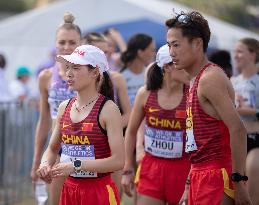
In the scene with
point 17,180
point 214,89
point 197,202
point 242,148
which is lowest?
point 17,180

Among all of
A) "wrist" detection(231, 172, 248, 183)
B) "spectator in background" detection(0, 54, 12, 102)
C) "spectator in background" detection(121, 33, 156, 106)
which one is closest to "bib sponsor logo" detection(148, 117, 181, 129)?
"wrist" detection(231, 172, 248, 183)

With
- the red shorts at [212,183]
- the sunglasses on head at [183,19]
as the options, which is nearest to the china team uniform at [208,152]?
the red shorts at [212,183]

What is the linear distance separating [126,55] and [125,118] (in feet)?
5.89

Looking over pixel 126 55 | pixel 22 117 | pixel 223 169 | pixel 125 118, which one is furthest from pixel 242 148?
pixel 22 117

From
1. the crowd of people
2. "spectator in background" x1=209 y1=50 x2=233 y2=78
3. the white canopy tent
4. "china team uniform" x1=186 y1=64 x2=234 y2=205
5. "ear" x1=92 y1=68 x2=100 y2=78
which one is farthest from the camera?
the white canopy tent

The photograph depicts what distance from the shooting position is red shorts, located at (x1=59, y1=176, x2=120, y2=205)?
6730 mm

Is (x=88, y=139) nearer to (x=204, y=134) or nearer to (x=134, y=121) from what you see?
(x=204, y=134)

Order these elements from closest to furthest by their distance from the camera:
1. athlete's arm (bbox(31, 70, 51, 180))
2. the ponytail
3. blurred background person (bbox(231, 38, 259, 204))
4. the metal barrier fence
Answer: the ponytail
athlete's arm (bbox(31, 70, 51, 180))
blurred background person (bbox(231, 38, 259, 204))
the metal barrier fence

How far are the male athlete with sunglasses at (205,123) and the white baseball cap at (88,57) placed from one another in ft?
1.88

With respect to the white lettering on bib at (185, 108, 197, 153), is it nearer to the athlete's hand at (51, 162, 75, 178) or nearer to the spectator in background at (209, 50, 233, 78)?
the athlete's hand at (51, 162, 75, 178)

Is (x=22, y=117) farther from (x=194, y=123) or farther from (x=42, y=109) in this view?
(x=194, y=123)

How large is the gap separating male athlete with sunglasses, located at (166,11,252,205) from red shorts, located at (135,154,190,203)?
5.39ft

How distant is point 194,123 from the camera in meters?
6.47

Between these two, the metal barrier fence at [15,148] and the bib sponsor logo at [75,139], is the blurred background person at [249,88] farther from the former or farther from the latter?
the metal barrier fence at [15,148]
